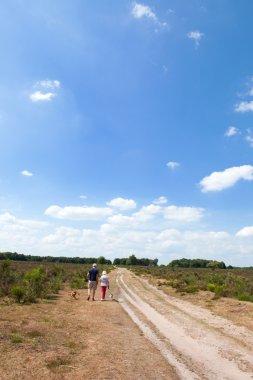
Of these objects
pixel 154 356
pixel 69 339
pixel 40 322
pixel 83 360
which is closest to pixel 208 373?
pixel 154 356

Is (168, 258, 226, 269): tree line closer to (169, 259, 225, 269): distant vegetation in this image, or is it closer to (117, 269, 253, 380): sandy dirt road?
(169, 259, 225, 269): distant vegetation

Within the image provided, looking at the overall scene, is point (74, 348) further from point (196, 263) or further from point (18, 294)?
point (196, 263)

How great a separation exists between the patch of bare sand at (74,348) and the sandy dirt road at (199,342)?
0.46m

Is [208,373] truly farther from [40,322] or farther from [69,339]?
[40,322]

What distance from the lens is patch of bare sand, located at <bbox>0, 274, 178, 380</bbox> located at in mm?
7754

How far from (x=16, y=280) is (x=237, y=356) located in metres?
18.3

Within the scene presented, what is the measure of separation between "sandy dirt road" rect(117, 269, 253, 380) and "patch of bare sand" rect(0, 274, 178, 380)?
457mm

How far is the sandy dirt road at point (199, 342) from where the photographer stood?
322 inches

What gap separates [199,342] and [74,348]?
144 inches

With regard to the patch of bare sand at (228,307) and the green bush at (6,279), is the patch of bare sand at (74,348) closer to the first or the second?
the patch of bare sand at (228,307)

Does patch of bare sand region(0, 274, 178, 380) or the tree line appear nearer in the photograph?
patch of bare sand region(0, 274, 178, 380)

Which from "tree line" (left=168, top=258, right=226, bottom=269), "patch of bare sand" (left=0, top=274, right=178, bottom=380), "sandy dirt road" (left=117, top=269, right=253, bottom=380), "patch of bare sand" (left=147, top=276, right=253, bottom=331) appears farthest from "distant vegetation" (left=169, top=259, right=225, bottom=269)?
"patch of bare sand" (left=0, top=274, right=178, bottom=380)

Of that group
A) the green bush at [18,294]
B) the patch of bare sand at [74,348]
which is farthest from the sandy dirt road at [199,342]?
the green bush at [18,294]

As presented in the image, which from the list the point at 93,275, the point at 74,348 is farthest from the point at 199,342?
the point at 93,275
